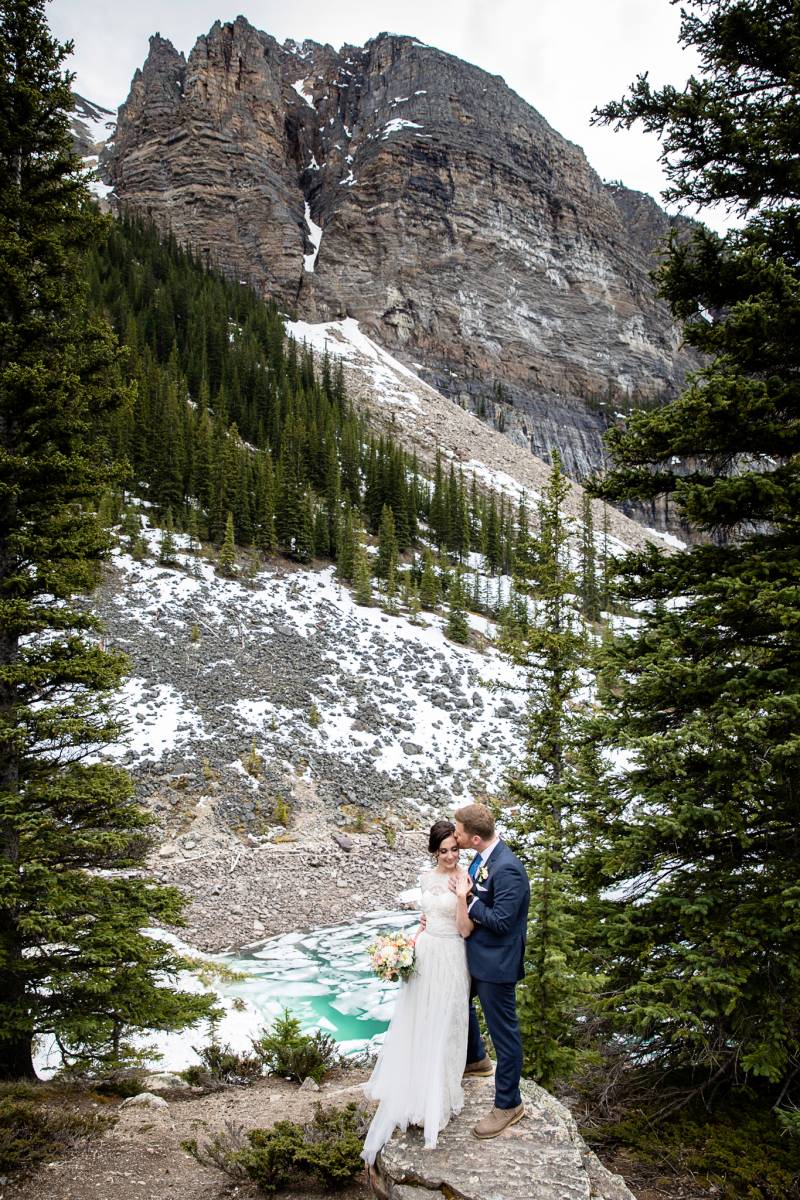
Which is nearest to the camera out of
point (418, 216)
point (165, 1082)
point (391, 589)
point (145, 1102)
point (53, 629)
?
point (145, 1102)

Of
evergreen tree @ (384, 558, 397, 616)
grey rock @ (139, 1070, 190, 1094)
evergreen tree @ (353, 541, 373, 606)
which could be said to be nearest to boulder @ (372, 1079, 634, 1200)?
grey rock @ (139, 1070, 190, 1094)

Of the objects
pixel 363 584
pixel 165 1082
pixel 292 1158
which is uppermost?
pixel 363 584

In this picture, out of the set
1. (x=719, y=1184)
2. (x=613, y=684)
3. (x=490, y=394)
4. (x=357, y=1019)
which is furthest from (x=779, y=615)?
(x=490, y=394)

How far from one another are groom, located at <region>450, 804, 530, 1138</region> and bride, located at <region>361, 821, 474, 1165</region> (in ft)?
0.32

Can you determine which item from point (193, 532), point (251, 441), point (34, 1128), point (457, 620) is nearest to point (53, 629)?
point (34, 1128)

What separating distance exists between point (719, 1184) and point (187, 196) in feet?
459

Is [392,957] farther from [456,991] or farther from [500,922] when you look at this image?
[500,922]

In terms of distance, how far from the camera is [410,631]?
34.0 metres

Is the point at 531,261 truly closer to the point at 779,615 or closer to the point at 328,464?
the point at 328,464

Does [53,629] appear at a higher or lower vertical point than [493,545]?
lower

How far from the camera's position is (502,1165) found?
3381mm

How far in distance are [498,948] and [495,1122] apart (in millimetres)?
963

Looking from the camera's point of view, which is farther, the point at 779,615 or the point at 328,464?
the point at 328,464

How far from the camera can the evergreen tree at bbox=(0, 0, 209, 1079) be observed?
5891mm
